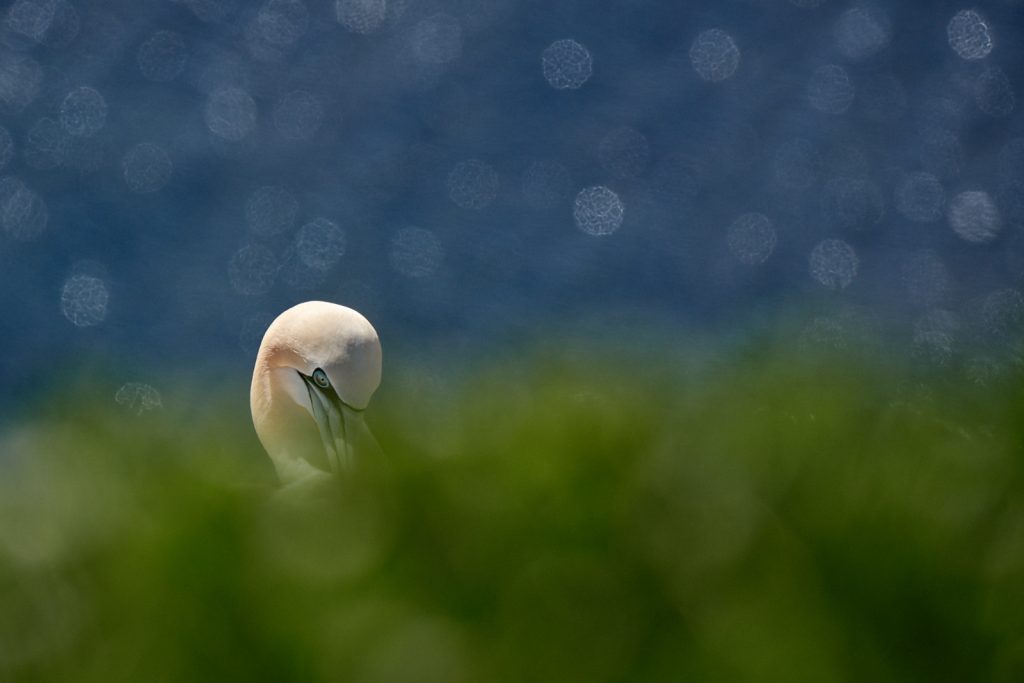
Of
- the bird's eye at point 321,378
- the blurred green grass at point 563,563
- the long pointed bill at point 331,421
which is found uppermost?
the blurred green grass at point 563,563

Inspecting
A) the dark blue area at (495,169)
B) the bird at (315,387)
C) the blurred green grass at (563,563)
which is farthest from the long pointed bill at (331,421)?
the dark blue area at (495,169)

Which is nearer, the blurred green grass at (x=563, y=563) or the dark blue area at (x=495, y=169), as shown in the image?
the blurred green grass at (x=563, y=563)

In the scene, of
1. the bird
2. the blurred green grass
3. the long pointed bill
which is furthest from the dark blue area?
the blurred green grass

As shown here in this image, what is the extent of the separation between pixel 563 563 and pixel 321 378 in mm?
2880

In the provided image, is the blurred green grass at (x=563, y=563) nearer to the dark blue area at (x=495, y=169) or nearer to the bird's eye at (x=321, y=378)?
the bird's eye at (x=321, y=378)

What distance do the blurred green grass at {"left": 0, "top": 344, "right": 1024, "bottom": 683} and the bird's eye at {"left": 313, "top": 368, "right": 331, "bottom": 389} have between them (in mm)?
2604

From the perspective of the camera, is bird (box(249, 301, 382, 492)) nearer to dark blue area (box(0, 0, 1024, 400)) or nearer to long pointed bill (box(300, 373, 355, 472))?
long pointed bill (box(300, 373, 355, 472))

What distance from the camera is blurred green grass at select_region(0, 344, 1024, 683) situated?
4.35 feet

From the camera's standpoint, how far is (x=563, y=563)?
4.51 ft

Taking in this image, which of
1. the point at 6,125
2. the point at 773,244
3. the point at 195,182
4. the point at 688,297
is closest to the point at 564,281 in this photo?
the point at 688,297

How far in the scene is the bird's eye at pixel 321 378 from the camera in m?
4.18

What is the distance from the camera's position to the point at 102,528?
1.50m

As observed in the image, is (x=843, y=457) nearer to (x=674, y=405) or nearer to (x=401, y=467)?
(x=674, y=405)

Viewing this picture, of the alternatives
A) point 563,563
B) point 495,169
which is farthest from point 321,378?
point 495,169
